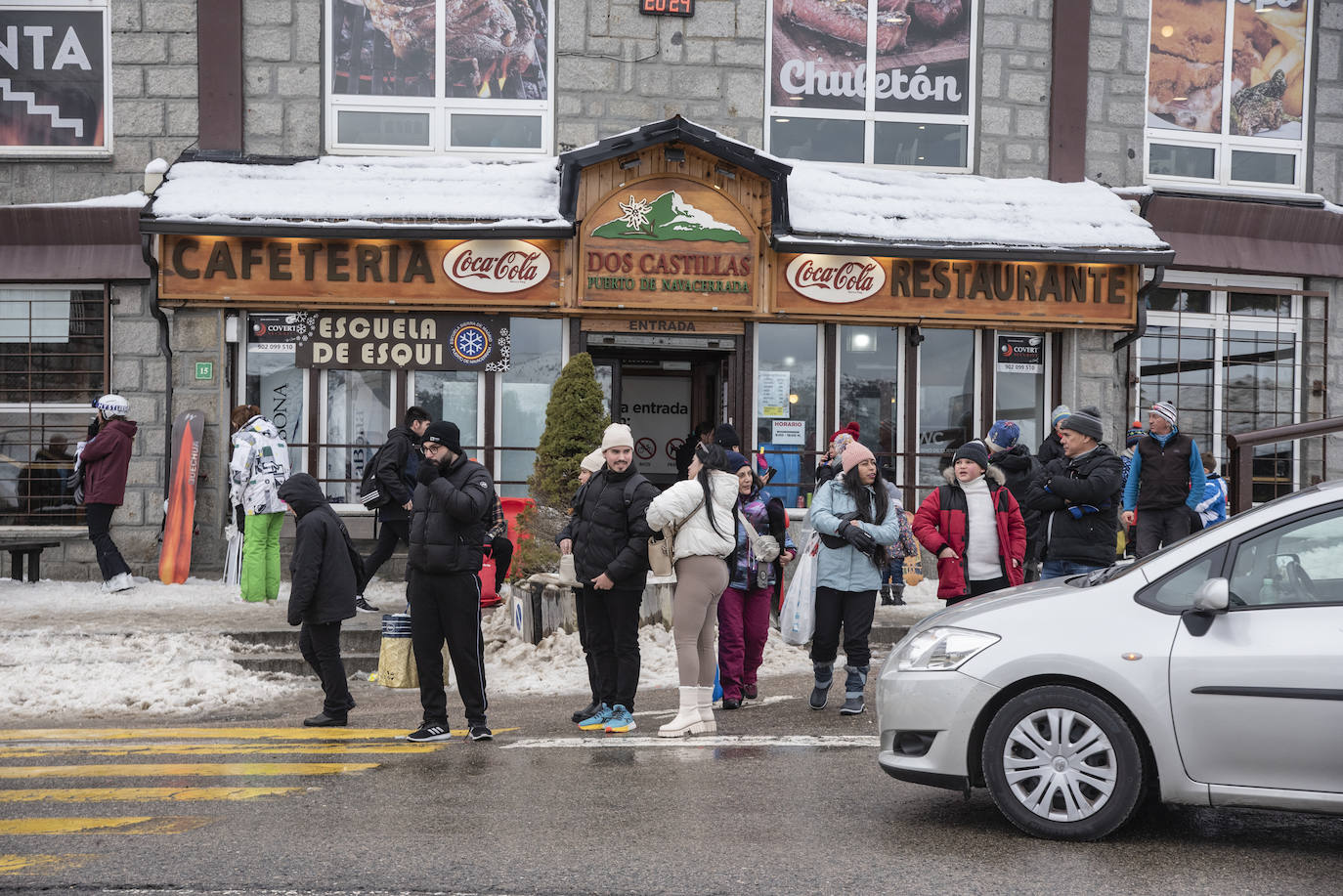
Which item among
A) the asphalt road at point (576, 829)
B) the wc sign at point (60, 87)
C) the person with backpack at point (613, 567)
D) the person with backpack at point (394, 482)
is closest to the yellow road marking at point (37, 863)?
the asphalt road at point (576, 829)

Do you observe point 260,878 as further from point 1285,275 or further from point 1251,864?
point 1285,275

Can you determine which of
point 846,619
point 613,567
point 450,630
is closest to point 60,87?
point 450,630

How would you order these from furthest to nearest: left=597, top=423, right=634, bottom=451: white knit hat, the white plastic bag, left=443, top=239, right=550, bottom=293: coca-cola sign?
left=443, top=239, right=550, bottom=293: coca-cola sign < the white plastic bag < left=597, top=423, right=634, bottom=451: white knit hat

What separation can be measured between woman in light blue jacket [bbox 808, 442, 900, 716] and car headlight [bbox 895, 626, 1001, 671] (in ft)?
8.31

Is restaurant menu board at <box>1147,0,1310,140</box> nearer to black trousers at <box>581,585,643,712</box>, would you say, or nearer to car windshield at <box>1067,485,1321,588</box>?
black trousers at <box>581,585,643,712</box>

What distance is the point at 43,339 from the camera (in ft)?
49.4

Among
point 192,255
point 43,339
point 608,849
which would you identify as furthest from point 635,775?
point 43,339

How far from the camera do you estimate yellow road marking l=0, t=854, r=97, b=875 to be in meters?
5.08

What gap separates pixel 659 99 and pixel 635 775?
10.2 m

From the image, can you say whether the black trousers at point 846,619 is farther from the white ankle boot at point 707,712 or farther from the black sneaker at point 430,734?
the black sneaker at point 430,734

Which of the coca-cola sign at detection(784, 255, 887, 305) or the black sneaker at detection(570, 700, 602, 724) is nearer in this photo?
the black sneaker at detection(570, 700, 602, 724)

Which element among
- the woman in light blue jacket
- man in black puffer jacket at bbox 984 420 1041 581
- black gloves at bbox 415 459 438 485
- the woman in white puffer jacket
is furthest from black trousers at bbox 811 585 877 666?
black gloves at bbox 415 459 438 485

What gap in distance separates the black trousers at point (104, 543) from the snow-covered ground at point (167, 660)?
1.78ft

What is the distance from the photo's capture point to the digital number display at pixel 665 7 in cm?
1531
